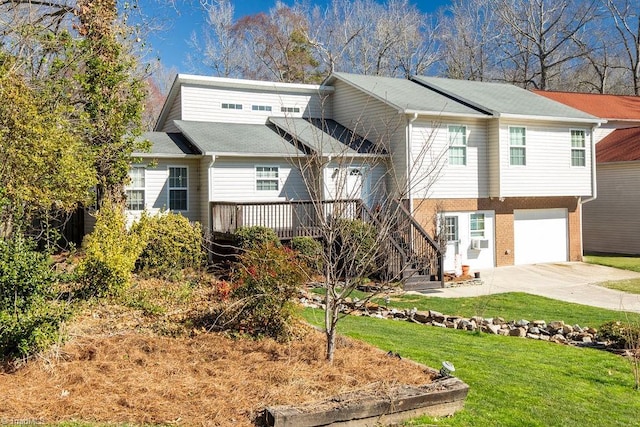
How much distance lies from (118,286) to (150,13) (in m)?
9.97

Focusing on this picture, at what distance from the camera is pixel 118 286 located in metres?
9.41

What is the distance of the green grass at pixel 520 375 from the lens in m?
5.99

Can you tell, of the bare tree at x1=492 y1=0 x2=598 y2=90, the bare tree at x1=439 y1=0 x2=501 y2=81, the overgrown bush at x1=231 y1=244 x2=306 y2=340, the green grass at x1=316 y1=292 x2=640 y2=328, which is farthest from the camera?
the bare tree at x1=439 y1=0 x2=501 y2=81

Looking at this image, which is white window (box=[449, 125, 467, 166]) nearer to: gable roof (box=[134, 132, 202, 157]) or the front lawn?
the front lawn

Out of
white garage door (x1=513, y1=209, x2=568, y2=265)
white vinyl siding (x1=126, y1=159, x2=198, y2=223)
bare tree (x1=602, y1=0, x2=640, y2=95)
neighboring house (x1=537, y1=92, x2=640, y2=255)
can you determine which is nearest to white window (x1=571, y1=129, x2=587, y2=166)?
white garage door (x1=513, y1=209, x2=568, y2=265)

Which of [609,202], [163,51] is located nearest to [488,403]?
[163,51]

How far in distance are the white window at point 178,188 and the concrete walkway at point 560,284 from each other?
7999 mm

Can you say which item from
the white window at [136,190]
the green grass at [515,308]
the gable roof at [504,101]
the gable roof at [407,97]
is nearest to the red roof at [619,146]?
the gable roof at [504,101]

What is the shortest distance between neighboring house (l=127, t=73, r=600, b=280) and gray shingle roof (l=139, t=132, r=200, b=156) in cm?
6

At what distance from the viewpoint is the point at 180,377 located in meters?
6.02

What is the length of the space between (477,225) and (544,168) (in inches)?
129

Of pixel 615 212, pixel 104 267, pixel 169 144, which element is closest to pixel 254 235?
pixel 169 144

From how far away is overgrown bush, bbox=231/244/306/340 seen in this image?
7.41 meters

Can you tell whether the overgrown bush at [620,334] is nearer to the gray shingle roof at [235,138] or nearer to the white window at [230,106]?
the gray shingle roof at [235,138]
